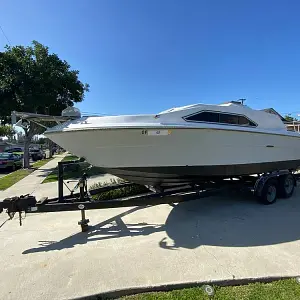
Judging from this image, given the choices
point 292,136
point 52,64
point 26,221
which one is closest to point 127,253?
point 26,221

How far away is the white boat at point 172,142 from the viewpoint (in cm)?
462

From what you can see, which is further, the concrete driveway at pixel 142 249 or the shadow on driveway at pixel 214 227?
the shadow on driveway at pixel 214 227

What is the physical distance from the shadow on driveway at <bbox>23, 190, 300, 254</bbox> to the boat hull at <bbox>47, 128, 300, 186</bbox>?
0.81m

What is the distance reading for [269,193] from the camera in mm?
6129

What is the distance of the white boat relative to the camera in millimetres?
4617

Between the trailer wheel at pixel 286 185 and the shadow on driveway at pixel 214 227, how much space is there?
0.45m

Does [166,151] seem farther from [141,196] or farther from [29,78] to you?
[29,78]

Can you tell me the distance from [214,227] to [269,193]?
2327 millimetres

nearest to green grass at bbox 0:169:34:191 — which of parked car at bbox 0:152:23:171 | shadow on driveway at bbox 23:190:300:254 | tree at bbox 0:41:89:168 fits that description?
tree at bbox 0:41:89:168

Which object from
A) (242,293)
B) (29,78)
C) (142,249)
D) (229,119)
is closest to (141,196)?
(142,249)

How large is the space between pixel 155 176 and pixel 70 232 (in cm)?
197

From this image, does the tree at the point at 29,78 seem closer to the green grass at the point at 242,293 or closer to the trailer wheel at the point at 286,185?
the trailer wheel at the point at 286,185

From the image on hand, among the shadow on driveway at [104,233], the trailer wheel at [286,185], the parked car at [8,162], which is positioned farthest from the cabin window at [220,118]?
the parked car at [8,162]

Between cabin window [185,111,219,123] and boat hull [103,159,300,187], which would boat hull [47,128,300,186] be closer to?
boat hull [103,159,300,187]
